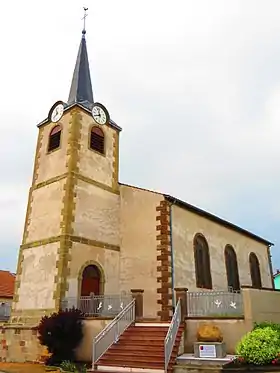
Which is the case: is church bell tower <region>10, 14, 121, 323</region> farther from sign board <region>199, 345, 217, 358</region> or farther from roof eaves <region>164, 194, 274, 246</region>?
sign board <region>199, 345, 217, 358</region>

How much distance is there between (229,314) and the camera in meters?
11.1

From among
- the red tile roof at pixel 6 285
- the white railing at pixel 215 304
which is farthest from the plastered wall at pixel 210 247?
the red tile roof at pixel 6 285

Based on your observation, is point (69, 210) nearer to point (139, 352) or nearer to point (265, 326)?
point (139, 352)

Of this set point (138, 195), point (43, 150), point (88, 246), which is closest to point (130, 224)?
point (138, 195)

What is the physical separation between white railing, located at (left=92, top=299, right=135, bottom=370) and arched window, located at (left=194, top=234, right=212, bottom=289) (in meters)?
5.64

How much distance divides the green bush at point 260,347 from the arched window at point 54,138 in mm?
13388

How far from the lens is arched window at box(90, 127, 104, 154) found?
742 inches

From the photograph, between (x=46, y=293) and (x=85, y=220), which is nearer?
(x=46, y=293)

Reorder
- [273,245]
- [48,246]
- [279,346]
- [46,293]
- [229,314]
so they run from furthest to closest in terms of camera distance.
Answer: [273,245]
[48,246]
[46,293]
[229,314]
[279,346]

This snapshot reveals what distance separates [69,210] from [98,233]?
79.3 inches

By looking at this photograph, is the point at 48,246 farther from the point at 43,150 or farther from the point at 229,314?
the point at 229,314

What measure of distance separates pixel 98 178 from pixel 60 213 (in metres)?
3.17

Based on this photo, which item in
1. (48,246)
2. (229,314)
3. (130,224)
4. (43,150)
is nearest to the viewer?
(229,314)

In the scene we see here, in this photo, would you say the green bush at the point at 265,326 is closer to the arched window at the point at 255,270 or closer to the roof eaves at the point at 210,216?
the roof eaves at the point at 210,216
